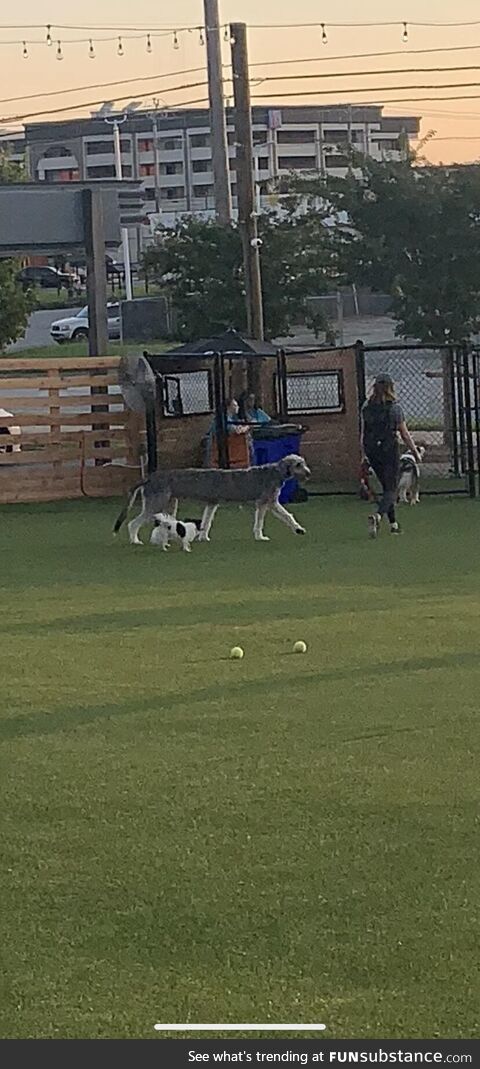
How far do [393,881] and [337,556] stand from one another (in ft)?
32.0

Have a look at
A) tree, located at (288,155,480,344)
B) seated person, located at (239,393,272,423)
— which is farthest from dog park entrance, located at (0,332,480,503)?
tree, located at (288,155,480,344)

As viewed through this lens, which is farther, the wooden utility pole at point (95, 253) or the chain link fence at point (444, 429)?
the wooden utility pole at point (95, 253)

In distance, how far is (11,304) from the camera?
40094 millimetres

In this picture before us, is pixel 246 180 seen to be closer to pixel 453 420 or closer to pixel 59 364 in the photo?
pixel 59 364

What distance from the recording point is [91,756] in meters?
7.87

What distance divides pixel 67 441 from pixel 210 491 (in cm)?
612

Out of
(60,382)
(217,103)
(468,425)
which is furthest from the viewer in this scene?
(217,103)

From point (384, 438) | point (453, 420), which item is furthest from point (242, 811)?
point (453, 420)

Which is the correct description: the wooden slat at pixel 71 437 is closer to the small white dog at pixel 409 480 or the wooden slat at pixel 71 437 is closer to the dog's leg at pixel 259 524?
the small white dog at pixel 409 480

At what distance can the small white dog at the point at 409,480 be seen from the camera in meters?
19.5

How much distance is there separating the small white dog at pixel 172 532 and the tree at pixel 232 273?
554 inches

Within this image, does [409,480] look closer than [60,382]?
Yes

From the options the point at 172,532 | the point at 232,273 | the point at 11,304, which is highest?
the point at 11,304

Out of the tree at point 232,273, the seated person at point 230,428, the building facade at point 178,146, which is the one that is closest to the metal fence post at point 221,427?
the seated person at point 230,428
